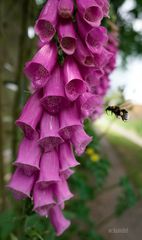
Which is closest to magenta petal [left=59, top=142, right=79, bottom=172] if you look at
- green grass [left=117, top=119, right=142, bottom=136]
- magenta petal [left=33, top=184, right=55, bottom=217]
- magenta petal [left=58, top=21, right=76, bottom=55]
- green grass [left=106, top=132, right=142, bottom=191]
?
magenta petal [left=33, top=184, right=55, bottom=217]

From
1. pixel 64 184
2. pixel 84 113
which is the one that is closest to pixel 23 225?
pixel 64 184

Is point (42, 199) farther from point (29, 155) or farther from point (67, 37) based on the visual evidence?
point (67, 37)

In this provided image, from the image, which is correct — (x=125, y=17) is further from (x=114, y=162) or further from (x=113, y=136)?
(x=113, y=136)

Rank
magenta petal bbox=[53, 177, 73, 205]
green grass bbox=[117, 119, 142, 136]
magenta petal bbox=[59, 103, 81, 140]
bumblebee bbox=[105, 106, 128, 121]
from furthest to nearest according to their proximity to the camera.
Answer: green grass bbox=[117, 119, 142, 136], bumblebee bbox=[105, 106, 128, 121], magenta petal bbox=[53, 177, 73, 205], magenta petal bbox=[59, 103, 81, 140]

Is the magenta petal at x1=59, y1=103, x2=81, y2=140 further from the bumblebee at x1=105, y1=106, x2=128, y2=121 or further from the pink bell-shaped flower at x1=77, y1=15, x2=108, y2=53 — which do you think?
the bumblebee at x1=105, y1=106, x2=128, y2=121

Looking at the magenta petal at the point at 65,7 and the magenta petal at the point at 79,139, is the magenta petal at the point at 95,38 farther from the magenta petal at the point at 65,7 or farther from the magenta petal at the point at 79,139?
the magenta petal at the point at 79,139
